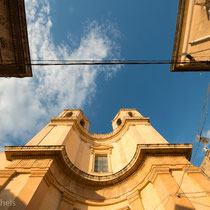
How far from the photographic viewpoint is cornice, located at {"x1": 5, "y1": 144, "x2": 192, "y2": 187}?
9.38 m

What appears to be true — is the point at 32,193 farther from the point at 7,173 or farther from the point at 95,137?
the point at 95,137

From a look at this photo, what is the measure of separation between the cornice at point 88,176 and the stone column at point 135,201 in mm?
1473

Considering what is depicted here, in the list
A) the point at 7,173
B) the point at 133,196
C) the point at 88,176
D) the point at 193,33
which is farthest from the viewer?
the point at 88,176

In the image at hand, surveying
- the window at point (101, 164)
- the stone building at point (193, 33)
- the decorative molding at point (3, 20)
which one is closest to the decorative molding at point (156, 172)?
the window at point (101, 164)

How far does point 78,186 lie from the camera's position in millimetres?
9852

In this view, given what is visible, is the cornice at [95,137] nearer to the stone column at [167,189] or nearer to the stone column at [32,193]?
the stone column at [167,189]

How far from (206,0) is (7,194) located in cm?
1441

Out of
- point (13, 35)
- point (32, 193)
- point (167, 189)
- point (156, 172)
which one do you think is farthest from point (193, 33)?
point (32, 193)

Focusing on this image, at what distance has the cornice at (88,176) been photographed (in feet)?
30.8

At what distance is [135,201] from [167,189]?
8.54 ft

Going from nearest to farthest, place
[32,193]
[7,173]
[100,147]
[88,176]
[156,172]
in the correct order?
[32,193], [7,173], [156,172], [88,176], [100,147]

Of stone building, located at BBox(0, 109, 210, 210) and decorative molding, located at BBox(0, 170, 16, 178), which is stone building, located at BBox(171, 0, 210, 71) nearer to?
stone building, located at BBox(0, 109, 210, 210)

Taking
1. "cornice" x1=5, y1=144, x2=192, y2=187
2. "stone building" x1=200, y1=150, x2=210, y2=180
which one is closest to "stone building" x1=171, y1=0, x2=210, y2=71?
"cornice" x1=5, y1=144, x2=192, y2=187

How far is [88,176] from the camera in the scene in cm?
1025
